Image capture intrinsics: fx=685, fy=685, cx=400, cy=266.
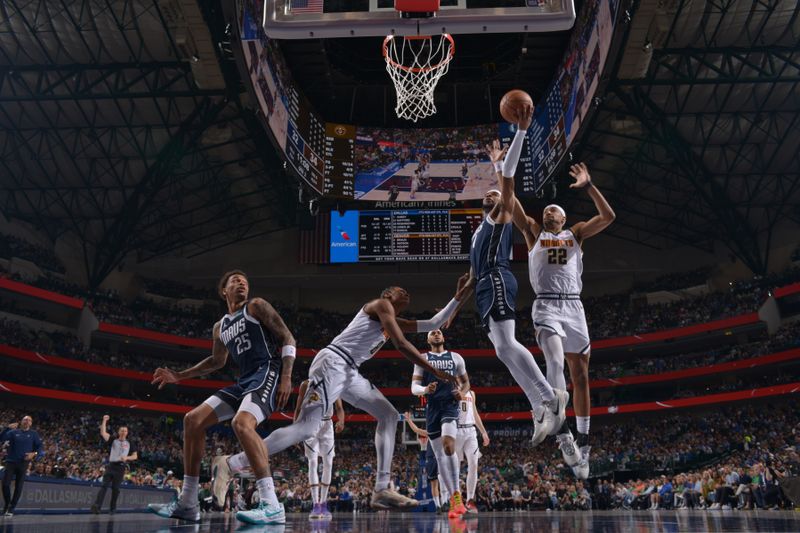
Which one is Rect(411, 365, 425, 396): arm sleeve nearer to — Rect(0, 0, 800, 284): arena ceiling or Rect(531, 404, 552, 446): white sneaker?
Rect(531, 404, 552, 446): white sneaker

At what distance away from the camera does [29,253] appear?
109ft

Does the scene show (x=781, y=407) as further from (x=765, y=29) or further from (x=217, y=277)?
(x=217, y=277)

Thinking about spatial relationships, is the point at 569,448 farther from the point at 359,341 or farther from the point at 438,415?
the point at 438,415

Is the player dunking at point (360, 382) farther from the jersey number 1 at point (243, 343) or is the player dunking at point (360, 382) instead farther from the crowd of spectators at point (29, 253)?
the crowd of spectators at point (29, 253)

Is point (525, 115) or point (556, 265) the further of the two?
point (556, 265)

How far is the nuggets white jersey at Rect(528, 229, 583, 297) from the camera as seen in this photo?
6.83 meters

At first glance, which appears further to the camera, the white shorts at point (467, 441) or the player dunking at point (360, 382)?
the white shorts at point (467, 441)

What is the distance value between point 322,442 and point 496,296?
15.7 feet

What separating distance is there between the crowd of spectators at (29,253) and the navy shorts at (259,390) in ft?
101

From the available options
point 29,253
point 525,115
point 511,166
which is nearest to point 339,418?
point 511,166

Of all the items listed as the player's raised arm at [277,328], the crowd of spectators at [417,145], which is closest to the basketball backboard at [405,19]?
the player's raised arm at [277,328]

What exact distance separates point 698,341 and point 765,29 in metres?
17.4

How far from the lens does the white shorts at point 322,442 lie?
10.2m

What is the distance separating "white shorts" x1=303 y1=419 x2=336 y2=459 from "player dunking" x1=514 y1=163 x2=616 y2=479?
14.7 feet
